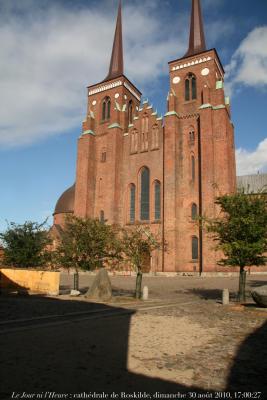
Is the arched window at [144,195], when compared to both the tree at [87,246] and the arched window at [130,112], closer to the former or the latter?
the arched window at [130,112]

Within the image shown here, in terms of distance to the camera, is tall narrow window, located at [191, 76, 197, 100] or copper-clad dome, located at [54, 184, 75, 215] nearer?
tall narrow window, located at [191, 76, 197, 100]

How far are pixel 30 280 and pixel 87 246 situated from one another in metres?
4.14

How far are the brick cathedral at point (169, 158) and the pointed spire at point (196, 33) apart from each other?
133 millimetres

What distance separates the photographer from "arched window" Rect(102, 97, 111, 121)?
4584cm

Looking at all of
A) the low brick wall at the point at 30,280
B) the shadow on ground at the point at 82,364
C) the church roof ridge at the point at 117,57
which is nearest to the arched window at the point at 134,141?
the church roof ridge at the point at 117,57

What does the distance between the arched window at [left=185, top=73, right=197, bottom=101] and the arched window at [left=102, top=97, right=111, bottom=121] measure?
11032 mm

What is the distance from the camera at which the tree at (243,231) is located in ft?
49.3

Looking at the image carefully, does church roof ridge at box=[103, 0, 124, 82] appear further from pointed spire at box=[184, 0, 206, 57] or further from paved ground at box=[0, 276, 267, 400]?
paved ground at box=[0, 276, 267, 400]

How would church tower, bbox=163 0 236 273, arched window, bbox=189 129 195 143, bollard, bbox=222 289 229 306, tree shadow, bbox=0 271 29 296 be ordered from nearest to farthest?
bollard, bbox=222 289 229 306, tree shadow, bbox=0 271 29 296, church tower, bbox=163 0 236 273, arched window, bbox=189 129 195 143

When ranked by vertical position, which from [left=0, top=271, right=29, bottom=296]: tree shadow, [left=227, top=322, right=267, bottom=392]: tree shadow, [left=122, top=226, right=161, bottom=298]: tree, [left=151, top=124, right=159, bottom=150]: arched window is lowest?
[left=227, top=322, right=267, bottom=392]: tree shadow

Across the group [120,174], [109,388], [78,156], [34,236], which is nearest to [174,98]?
[120,174]

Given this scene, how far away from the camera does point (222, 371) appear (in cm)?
541

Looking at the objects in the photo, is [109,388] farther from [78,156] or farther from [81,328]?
[78,156]

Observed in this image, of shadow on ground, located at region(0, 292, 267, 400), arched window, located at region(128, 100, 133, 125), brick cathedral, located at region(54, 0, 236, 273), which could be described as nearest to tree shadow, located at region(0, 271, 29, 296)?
brick cathedral, located at region(54, 0, 236, 273)
